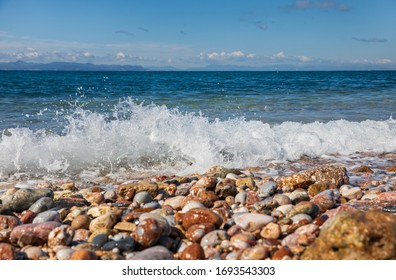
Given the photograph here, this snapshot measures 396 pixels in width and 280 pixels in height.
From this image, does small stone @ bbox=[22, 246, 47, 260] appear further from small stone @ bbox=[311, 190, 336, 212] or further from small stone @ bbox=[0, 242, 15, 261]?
small stone @ bbox=[311, 190, 336, 212]

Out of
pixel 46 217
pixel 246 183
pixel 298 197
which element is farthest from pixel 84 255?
pixel 246 183

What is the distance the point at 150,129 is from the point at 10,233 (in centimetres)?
386

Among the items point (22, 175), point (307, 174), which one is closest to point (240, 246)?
point (307, 174)

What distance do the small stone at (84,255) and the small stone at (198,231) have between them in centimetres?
67

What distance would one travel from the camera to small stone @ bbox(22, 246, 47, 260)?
2.50 meters

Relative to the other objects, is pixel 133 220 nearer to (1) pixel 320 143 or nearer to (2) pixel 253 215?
(2) pixel 253 215

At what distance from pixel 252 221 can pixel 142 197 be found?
3.95 ft

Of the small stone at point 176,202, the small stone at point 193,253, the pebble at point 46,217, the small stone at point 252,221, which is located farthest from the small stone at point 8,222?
the small stone at point 252,221

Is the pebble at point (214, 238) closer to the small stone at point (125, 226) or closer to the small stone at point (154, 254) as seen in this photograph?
the small stone at point (154, 254)

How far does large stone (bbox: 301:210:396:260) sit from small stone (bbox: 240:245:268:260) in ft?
1.21

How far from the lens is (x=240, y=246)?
2502mm

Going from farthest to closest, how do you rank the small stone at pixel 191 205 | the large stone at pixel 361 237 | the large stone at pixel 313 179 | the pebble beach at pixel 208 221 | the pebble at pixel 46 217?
the large stone at pixel 313 179 < the small stone at pixel 191 205 < the pebble at pixel 46 217 < the pebble beach at pixel 208 221 < the large stone at pixel 361 237

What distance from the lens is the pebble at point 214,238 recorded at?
259 centimetres

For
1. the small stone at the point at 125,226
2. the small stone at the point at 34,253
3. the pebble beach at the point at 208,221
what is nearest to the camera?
the pebble beach at the point at 208,221
